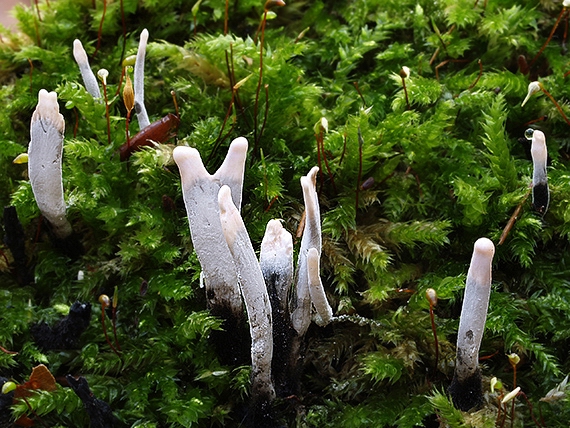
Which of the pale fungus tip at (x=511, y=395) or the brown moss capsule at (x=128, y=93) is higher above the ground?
the brown moss capsule at (x=128, y=93)

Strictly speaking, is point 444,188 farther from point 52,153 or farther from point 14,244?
point 14,244

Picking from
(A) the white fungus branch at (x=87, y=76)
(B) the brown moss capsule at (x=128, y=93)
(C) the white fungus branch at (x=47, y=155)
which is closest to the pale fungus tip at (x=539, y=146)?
(B) the brown moss capsule at (x=128, y=93)

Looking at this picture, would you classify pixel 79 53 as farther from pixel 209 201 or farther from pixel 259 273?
pixel 259 273

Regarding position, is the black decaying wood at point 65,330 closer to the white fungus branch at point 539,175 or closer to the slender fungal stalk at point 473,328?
the slender fungal stalk at point 473,328

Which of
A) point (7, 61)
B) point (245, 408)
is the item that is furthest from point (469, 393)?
point (7, 61)

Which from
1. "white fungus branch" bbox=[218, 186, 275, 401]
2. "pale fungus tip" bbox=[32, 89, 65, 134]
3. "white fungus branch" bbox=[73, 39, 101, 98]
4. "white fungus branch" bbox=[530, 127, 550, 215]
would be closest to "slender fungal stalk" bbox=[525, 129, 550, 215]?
"white fungus branch" bbox=[530, 127, 550, 215]

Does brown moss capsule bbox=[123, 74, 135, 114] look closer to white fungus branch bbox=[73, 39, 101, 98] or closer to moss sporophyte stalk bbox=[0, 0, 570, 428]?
moss sporophyte stalk bbox=[0, 0, 570, 428]

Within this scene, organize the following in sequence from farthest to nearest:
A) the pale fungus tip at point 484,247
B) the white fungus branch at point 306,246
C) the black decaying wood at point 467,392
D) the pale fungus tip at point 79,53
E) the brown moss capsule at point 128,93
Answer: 1. the pale fungus tip at point 79,53
2. the brown moss capsule at point 128,93
3. the black decaying wood at point 467,392
4. the white fungus branch at point 306,246
5. the pale fungus tip at point 484,247
